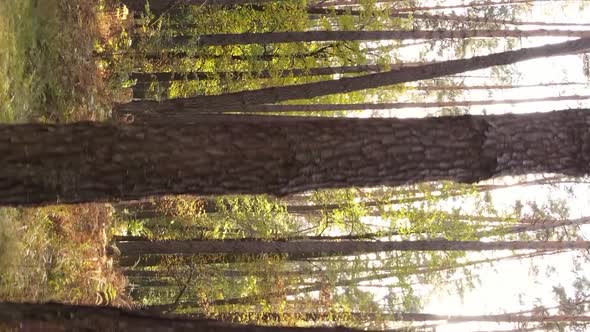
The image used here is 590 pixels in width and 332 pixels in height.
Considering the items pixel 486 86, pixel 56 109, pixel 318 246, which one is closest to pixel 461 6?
pixel 486 86

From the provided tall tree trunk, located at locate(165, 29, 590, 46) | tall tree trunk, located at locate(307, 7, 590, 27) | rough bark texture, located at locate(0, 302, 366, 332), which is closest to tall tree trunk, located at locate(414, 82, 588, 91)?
tall tree trunk, located at locate(307, 7, 590, 27)

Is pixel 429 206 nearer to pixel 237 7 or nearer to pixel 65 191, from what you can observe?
pixel 237 7

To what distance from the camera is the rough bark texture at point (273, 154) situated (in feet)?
12.9

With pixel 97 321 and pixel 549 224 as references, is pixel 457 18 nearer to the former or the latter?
pixel 549 224

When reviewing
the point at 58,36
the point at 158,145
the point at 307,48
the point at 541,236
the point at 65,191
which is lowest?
the point at 65,191

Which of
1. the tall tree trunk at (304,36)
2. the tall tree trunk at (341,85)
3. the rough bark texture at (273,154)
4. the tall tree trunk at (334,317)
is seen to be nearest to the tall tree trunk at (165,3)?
the tall tree trunk at (304,36)

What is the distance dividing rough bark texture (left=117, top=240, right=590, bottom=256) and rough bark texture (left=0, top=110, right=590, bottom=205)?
5.60m

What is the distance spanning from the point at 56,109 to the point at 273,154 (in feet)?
17.6

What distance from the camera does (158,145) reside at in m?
3.95

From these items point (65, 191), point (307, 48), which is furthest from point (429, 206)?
point (65, 191)

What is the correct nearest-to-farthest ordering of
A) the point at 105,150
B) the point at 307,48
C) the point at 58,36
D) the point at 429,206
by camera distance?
the point at 105,150, the point at 58,36, the point at 307,48, the point at 429,206

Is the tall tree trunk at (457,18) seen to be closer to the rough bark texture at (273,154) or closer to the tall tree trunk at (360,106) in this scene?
the tall tree trunk at (360,106)

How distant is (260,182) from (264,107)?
27.5 feet

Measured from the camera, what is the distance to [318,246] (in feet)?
32.6
